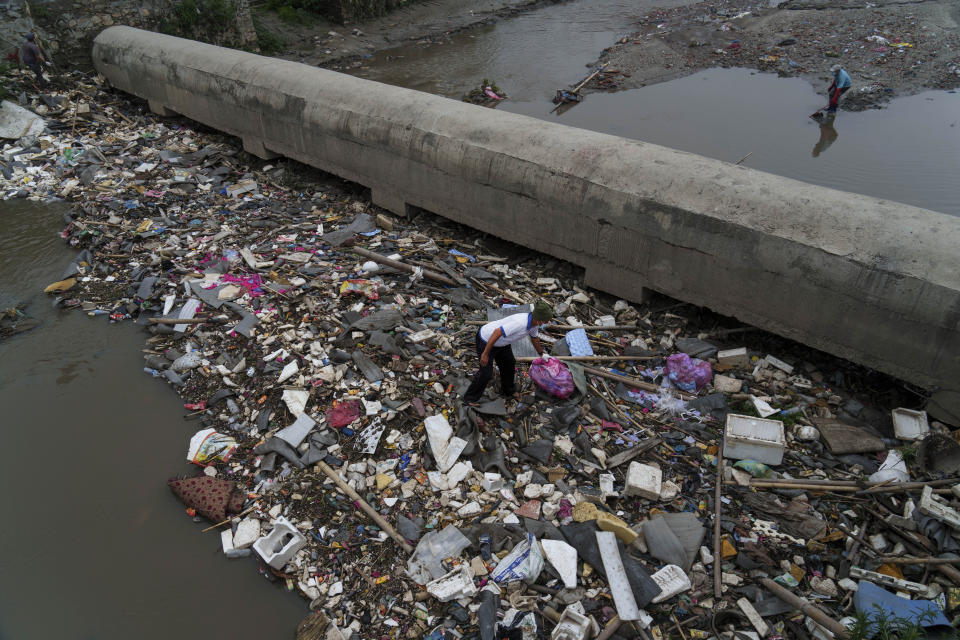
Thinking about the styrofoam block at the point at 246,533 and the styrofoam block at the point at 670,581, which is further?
the styrofoam block at the point at 246,533

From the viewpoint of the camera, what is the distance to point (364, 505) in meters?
4.13

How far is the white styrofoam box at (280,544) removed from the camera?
3.85 m

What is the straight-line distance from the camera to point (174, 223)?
777 cm

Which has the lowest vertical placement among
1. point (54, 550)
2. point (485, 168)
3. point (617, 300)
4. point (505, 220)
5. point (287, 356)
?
point (54, 550)

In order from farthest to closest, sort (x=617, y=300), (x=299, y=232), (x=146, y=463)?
(x=299, y=232) < (x=617, y=300) < (x=146, y=463)

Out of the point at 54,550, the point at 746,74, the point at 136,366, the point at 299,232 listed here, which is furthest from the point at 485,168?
the point at 746,74

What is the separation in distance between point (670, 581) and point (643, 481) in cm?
73

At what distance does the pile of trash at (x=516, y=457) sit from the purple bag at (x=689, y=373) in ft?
0.07

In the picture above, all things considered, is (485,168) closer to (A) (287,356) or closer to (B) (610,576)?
(A) (287,356)

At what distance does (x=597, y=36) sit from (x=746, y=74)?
15.6 feet

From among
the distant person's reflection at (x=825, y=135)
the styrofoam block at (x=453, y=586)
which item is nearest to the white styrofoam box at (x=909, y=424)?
the styrofoam block at (x=453, y=586)

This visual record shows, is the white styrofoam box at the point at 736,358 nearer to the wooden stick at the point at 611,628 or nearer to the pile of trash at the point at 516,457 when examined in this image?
the pile of trash at the point at 516,457

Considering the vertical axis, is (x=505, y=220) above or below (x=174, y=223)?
above

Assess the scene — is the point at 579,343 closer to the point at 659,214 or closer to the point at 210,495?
the point at 659,214
